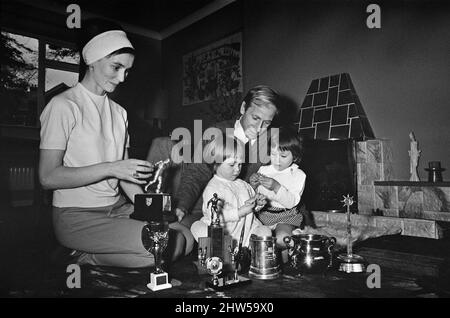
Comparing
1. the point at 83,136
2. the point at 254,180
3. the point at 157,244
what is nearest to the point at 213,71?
the point at 254,180

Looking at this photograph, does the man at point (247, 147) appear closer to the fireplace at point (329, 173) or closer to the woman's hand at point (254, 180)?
the woman's hand at point (254, 180)

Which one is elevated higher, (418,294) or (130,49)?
(130,49)

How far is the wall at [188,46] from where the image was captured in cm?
466

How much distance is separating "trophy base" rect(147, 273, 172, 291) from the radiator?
3403mm

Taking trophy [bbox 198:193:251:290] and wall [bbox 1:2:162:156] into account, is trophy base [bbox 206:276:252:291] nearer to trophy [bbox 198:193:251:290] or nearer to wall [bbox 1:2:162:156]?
trophy [bbox 198:193:251:290]

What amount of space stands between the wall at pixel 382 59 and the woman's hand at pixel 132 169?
2.49 meters

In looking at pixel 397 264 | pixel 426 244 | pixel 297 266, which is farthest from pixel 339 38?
pixel 297 266

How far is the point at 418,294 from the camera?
1.36 meters

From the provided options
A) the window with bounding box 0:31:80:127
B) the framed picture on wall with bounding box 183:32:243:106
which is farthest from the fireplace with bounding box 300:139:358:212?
the window with bounding box 0:31:80:127

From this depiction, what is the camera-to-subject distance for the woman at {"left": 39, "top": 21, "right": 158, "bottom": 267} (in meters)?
1.43

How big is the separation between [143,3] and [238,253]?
432 centimetres

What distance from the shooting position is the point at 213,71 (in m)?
4.83

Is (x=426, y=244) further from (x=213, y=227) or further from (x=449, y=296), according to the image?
(x=213, y=227)

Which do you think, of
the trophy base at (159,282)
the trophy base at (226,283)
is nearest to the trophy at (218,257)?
the trophy base at (226,283)
